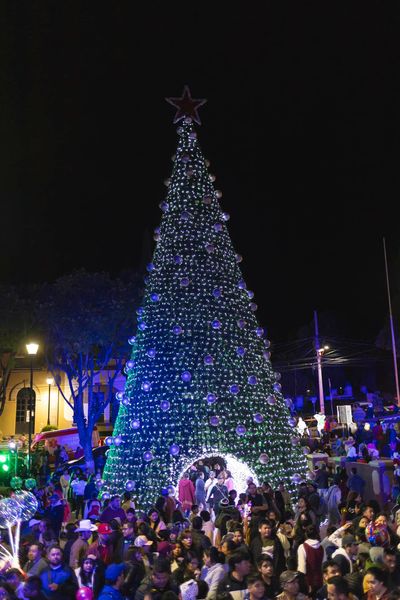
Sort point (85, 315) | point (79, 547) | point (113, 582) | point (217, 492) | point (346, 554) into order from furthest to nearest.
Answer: point (85, 315) → point (217, 492) → point (79, 547) → point (346, 554) → point (113, 582)

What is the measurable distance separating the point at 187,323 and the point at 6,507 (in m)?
7.09

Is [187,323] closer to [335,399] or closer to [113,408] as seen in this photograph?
[113,408]

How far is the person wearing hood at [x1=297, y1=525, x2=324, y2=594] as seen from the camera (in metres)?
7.51

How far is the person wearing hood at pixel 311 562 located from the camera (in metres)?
7.51

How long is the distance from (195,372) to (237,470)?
9.17ft

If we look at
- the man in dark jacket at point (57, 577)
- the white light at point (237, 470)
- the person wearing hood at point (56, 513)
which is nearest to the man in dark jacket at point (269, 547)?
the man in dark jacket at point (57, 577)

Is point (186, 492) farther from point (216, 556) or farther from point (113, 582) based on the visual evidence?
point (113, 582)

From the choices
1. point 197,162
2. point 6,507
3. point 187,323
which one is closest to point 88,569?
point 6,507

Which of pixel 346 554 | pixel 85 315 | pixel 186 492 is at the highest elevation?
pixel 85 315

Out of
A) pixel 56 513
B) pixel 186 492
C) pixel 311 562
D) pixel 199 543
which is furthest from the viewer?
pixel 186 492

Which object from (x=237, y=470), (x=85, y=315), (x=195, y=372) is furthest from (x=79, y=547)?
(x=85, y=315)

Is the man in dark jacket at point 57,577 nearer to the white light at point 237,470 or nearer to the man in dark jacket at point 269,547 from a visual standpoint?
the man in dark jacket at point 269,547

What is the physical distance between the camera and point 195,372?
50.7 feet

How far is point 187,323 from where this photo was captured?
15766 millimetres
